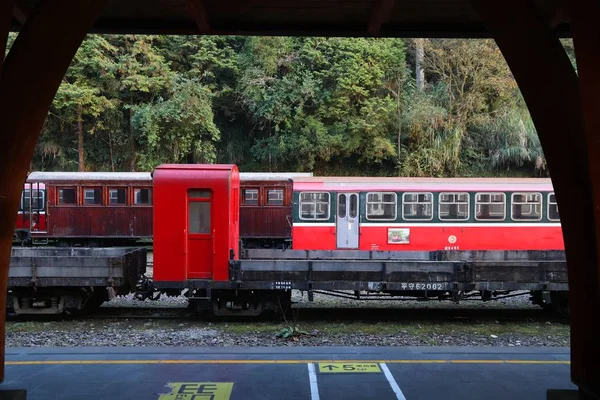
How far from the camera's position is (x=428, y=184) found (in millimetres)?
15516

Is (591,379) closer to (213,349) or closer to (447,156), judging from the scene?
(213,349)

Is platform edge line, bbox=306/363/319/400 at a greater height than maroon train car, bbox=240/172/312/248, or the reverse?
maroon train car, bbox=240/172/312/248

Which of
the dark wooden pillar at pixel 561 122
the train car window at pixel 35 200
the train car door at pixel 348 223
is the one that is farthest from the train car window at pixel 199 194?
the train car window at pixel 35 200

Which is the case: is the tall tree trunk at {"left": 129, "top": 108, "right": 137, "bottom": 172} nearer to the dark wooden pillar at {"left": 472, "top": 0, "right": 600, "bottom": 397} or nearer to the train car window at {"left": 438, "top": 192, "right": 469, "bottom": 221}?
the train car window at {"left": 438, "top": 192, "right": 469, "bottom": 221}

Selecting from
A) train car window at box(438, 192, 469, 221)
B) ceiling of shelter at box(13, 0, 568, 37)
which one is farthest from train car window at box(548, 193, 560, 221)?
ceiling of shelter at box(13, 0, 568, 37)

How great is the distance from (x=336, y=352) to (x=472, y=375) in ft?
6.57

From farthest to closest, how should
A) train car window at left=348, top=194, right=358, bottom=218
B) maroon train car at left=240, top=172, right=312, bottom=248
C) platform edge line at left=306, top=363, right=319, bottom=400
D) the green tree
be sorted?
the green tree → maroon train car at left=240, top=172, right=312, bottom=248 → train car window at left=348, top=194, right=358, bottom=218 → platform edge line at left=306, top=363, right=319, bottom=400

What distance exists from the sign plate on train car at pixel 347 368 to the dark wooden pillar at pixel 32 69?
449 centimetres

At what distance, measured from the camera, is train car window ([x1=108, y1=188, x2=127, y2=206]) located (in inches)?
803

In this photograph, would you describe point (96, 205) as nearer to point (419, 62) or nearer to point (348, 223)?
point (348, 223)

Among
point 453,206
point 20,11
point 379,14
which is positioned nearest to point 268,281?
point 379,14

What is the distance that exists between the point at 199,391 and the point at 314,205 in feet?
34.3

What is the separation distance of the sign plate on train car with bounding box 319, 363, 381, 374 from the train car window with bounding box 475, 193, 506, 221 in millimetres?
9706

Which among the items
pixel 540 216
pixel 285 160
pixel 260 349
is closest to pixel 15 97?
pixel 260 349
